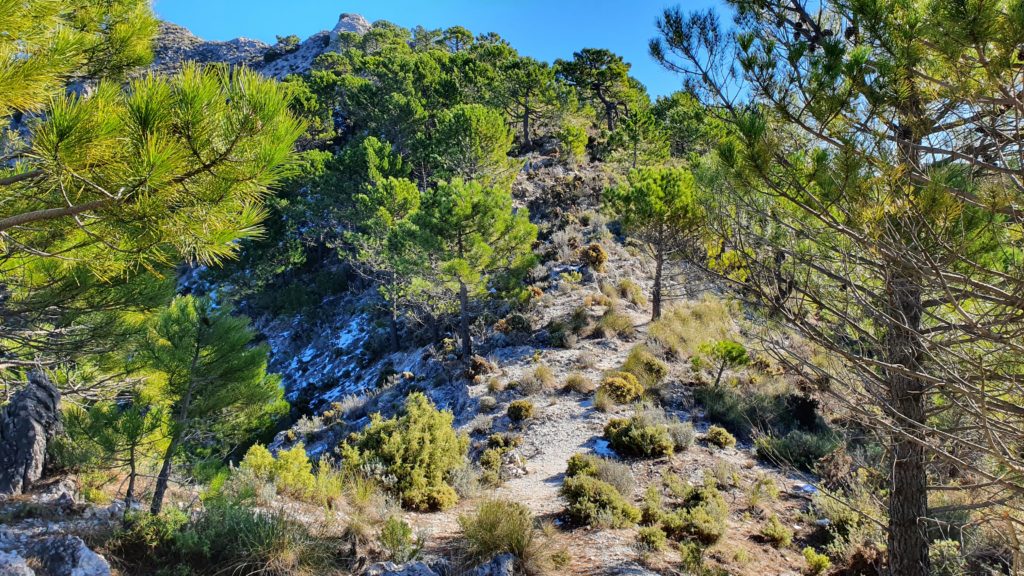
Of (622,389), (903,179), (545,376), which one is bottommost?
(622,389)

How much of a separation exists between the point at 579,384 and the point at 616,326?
3.43 metres

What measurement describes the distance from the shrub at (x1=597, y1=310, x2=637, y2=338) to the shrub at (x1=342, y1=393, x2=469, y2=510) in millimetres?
7675

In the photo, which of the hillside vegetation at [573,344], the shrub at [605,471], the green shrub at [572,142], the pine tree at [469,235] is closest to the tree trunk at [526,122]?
the green shrub at [572,142]

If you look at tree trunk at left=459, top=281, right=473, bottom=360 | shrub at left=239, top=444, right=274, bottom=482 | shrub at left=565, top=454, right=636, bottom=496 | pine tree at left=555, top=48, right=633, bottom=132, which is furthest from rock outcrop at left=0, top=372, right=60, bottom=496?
pine tree at left=555, top=48, right=633, bottom=132

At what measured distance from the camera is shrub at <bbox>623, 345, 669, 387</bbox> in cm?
1168

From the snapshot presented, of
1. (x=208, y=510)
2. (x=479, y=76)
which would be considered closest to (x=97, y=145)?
(x=208, y=510)

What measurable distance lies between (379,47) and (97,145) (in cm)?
6211

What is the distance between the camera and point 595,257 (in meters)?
18.3

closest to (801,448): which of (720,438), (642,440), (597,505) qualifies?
(720,438)

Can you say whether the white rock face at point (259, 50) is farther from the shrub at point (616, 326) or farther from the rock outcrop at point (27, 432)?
the rock outcrop at point (27, 432)

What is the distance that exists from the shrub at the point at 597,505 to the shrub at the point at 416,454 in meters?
1.69

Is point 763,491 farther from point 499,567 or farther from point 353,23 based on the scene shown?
point 353,23

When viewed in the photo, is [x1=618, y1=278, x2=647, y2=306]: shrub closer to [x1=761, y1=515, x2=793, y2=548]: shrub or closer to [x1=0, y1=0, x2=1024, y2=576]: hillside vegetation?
[x1=0, y1=0, x2=1024, y2=576]: hillside vegetation

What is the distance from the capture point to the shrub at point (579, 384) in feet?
38.8
